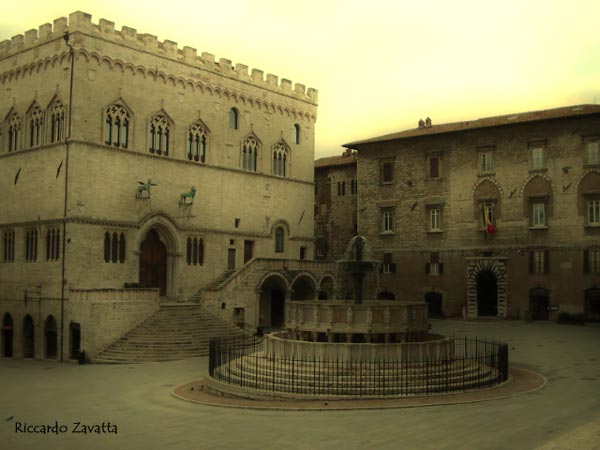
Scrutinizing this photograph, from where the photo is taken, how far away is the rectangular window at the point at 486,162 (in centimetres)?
4469

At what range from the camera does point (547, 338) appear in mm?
34375

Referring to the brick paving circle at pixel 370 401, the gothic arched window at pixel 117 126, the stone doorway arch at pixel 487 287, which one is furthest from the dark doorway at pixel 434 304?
the brick paving circle at pixel 370 401

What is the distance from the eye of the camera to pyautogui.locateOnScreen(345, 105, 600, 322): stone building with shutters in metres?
41.2

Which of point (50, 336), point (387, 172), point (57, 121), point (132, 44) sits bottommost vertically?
point (50, 336)

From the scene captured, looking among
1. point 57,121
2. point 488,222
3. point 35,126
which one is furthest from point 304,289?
point 35,126

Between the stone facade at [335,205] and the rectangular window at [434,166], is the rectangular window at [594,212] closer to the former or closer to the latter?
the rectangular window at [434,166]

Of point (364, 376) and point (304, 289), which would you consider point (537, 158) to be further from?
point (364, 376)

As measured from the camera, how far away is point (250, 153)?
45.3 m

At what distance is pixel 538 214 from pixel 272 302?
55.2ft

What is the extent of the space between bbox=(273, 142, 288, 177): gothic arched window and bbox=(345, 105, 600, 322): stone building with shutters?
229 inches

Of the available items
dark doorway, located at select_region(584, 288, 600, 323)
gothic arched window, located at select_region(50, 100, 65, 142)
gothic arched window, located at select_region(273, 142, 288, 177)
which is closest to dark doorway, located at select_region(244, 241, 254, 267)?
gothic arched window, located at select_region(273, 142, 288, 177)

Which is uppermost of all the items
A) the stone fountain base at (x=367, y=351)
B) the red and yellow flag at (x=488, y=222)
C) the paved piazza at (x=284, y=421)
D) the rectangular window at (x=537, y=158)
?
the rectangular window at (x=537, y=158)

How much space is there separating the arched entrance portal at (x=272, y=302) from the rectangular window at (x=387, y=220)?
893 centimetres

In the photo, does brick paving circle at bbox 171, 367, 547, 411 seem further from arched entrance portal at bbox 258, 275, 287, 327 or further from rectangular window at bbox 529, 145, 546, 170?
rectangular window at bbox 529, 145, 546, 170
